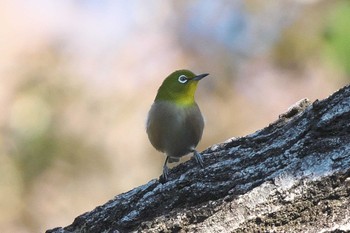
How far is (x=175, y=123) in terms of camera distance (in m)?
3.64

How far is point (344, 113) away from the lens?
93.4 inches

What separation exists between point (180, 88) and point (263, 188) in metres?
1.64

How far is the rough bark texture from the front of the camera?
87.2 inches

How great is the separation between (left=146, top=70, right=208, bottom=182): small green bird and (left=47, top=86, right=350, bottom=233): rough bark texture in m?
0.89

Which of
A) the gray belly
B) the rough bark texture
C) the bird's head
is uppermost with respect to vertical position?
the bird's head

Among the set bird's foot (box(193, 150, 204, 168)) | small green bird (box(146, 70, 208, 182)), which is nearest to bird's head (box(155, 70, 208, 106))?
small green bird (box(146, 70, 208, 182))

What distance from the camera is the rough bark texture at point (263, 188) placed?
2215 millimetres

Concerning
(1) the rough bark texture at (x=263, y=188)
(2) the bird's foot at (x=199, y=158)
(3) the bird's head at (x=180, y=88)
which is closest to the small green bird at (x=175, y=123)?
(3) the bird's head at (x=180, y=88)

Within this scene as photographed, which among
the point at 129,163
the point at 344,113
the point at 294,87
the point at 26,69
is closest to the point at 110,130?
the point at 129,163

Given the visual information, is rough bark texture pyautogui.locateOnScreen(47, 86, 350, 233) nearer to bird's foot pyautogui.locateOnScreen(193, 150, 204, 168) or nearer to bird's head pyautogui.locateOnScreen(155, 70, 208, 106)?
bird's foot pyautogui.locateOnScreen(193, 150, 204, 168)

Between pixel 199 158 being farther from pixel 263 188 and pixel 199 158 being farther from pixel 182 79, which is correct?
pixel 182 79

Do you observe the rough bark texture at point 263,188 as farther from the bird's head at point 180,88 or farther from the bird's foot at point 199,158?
the bird's head at point 180,88

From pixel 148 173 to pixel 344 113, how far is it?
369 cm

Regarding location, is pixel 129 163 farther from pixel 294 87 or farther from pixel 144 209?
pixel 144 209
